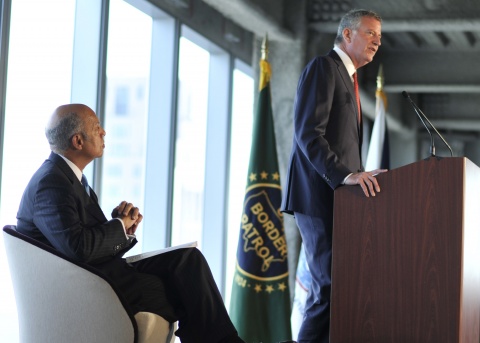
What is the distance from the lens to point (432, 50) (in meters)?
9.10

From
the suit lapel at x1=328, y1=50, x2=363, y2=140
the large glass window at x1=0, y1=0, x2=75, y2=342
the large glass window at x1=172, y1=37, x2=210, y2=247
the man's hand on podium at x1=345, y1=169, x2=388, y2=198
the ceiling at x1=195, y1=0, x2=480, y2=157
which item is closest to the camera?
the man's hand on podium at x1=345, y1=169, x2=388, y2=198

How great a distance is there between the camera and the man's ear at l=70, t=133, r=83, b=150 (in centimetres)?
274

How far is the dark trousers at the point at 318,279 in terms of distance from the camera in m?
2.88

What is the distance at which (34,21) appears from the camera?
431 centimetres

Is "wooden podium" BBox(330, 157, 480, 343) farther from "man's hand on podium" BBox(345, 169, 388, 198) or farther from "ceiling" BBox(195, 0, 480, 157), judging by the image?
"ceiling" BBox(195, 0, 480, 157)

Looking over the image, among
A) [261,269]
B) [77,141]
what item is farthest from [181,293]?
[261,269]

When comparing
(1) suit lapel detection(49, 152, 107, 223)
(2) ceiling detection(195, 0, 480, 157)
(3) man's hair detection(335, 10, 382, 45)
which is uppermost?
(2) ceiling detection(195, 0, 480, 157)

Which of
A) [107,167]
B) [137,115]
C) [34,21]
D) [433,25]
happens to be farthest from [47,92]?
[433,25]

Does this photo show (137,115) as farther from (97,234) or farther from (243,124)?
(97,234)

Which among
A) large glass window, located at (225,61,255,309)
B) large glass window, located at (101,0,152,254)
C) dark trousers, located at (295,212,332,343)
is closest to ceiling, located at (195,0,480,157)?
large glass window, located at (101,0,152,254)

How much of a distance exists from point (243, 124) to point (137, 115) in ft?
6.02

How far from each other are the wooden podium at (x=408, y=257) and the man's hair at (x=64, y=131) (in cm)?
90

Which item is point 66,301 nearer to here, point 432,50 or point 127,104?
point 127,104

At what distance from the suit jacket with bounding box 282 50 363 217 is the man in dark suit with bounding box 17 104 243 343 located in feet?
1.59
